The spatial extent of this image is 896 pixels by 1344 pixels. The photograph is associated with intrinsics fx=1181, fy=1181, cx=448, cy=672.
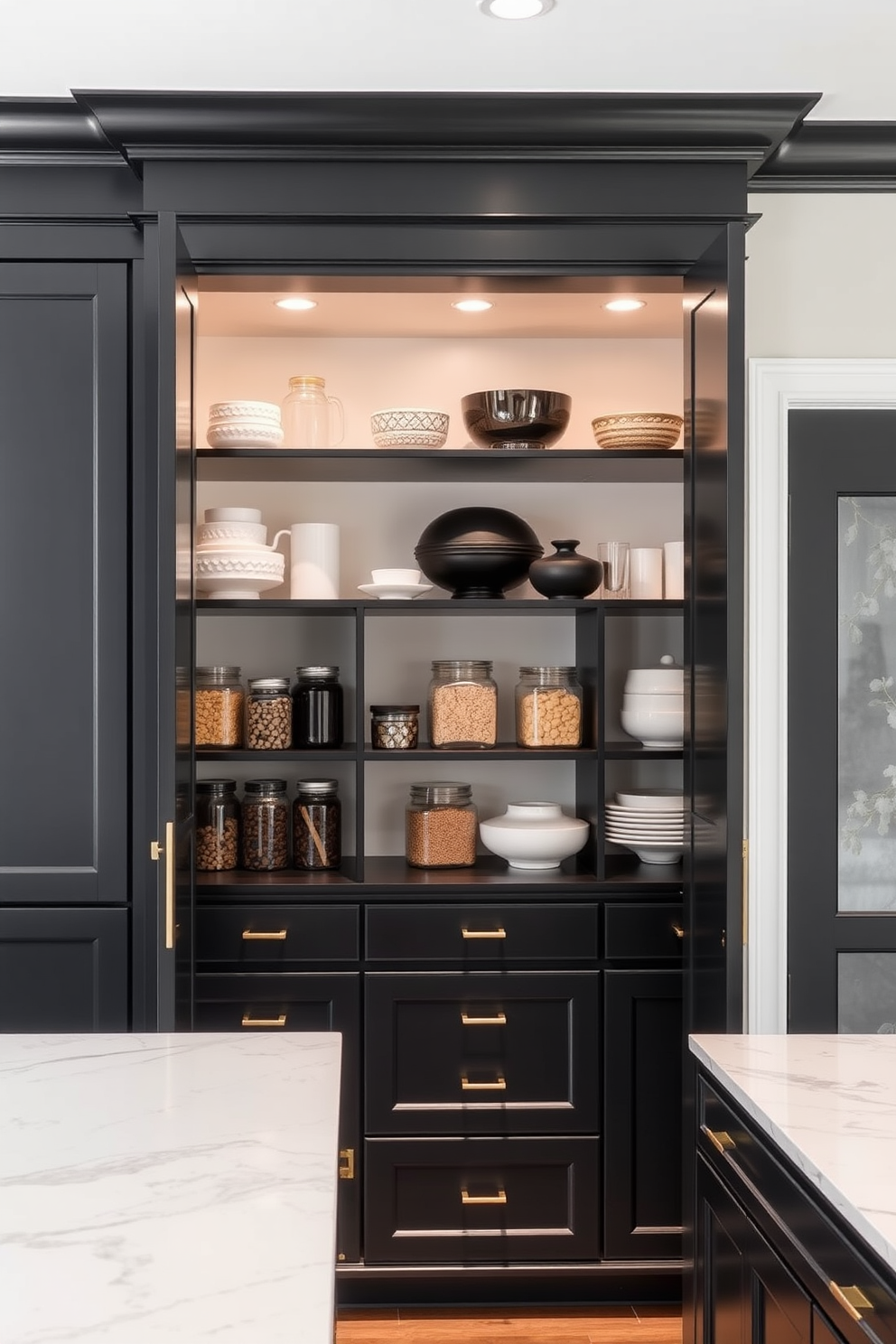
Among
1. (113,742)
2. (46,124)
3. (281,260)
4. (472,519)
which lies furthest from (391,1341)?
(46,124)

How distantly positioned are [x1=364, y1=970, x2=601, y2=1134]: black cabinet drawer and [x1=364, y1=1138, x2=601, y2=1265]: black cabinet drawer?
5cm

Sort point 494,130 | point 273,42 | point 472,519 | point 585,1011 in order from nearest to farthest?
point 273,42, point 494,130, point 585,1011, point 472,519

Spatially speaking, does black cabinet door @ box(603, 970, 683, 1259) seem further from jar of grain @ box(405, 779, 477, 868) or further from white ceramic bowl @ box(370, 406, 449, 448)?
white ceramic bowl @ box(370, 406, 449, 448)

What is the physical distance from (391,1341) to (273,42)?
9.05ft

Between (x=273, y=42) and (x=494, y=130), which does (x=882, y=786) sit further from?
(x=273, y=42)

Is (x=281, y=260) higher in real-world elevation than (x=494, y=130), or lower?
lower

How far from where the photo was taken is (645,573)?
3.05 m

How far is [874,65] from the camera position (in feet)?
7.80

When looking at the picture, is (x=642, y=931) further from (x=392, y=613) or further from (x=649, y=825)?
(x=392, y=613)

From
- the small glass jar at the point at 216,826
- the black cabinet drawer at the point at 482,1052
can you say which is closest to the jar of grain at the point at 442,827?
the black cabinet drawer at the point at 482,1052

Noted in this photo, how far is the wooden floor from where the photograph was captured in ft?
8.79

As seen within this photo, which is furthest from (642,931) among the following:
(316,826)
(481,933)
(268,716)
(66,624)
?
(66,624)

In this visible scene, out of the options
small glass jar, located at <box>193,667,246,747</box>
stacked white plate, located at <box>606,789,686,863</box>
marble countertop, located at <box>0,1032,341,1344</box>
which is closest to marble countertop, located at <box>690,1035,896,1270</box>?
marble countertop, located at <box>0,1032,341,1344</box>

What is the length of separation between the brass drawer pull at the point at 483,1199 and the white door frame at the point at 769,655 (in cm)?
73
